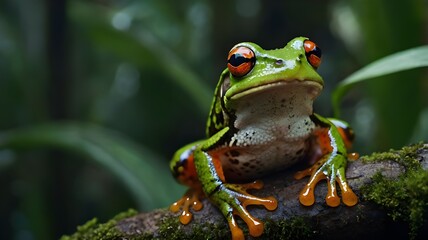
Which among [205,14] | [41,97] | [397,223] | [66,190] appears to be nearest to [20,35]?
[41,97]

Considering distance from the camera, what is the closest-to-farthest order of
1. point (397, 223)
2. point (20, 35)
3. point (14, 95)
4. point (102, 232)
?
point (397, 223) → point (102, 232) → point (20, 35) → point (14, 95)

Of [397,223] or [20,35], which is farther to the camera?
[20,35]

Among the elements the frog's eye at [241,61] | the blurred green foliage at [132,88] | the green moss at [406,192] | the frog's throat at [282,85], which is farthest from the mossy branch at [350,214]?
the blurred green foliage at [132,88]

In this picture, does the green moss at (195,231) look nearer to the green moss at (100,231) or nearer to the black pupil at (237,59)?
the green moss at (100,231)

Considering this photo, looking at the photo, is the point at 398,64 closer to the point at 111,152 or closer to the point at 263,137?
the point at 263,137

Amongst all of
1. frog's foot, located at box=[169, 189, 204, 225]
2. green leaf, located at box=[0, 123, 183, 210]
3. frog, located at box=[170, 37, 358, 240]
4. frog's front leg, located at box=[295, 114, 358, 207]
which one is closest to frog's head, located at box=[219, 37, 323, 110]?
frog, located at box=[170, 37, 358, 240]

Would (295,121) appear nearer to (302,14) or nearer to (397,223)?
(397,223)

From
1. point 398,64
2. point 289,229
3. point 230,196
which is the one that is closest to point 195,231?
point 230,196
